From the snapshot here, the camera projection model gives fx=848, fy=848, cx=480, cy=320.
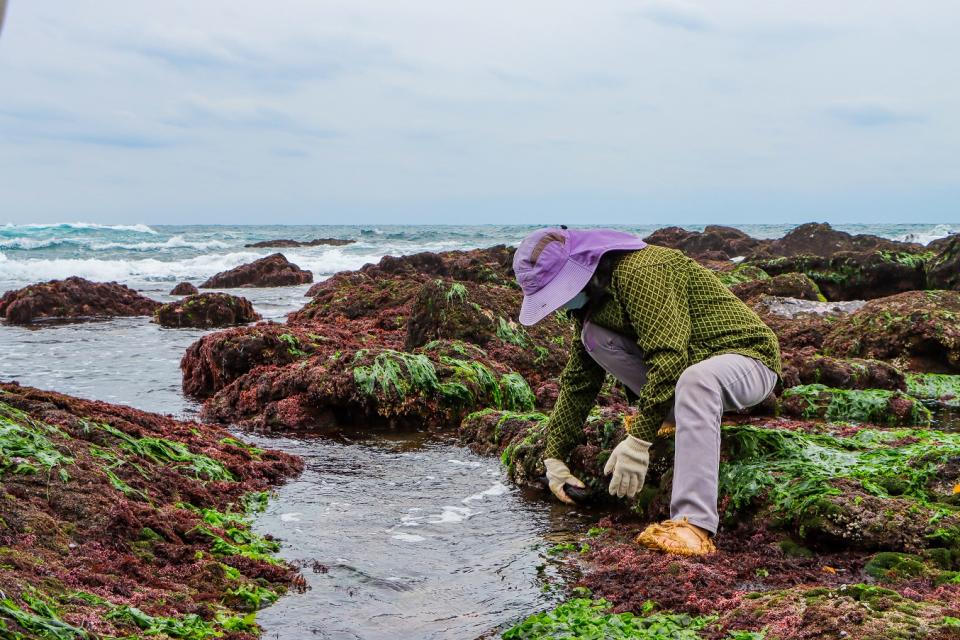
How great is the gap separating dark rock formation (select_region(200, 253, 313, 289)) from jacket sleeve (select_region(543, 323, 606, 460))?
76.3ft

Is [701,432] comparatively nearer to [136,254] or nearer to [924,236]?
[136,254]

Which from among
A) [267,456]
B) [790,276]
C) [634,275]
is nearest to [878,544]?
[634,275]

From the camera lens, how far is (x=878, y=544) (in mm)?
3676

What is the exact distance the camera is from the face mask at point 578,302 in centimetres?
417

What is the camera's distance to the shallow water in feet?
11.1

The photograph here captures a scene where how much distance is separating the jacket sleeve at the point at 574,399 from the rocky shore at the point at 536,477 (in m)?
0.30

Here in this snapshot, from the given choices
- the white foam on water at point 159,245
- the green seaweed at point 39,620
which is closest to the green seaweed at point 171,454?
the green seaweed at point 39,620

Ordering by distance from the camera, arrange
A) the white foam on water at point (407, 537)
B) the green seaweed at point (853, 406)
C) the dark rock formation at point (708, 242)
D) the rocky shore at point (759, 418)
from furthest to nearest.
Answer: the dark rock formation at point (708, 242) < the green seaweed at point (853, 406) < the white foam on water at point (407, 537) < the rocky shore at point (759, 418)

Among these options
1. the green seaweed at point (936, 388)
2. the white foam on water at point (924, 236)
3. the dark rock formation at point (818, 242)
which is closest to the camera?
the green seaweed at point (936, 388)

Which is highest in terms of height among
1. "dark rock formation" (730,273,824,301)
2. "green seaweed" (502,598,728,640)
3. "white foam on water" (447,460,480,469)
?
"dark rock formation" (730,273,824,301)

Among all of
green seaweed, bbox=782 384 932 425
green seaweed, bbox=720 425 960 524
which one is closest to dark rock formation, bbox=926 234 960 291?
green seaweed, bbox=782 384 932 425

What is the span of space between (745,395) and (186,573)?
268 cm

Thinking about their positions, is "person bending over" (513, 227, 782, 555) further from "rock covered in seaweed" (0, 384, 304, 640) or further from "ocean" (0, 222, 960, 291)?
"ocean" (0, 222, 960, 291)

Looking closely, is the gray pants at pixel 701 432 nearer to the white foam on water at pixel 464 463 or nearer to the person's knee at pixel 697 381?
the person's knee at pixel 697 381
